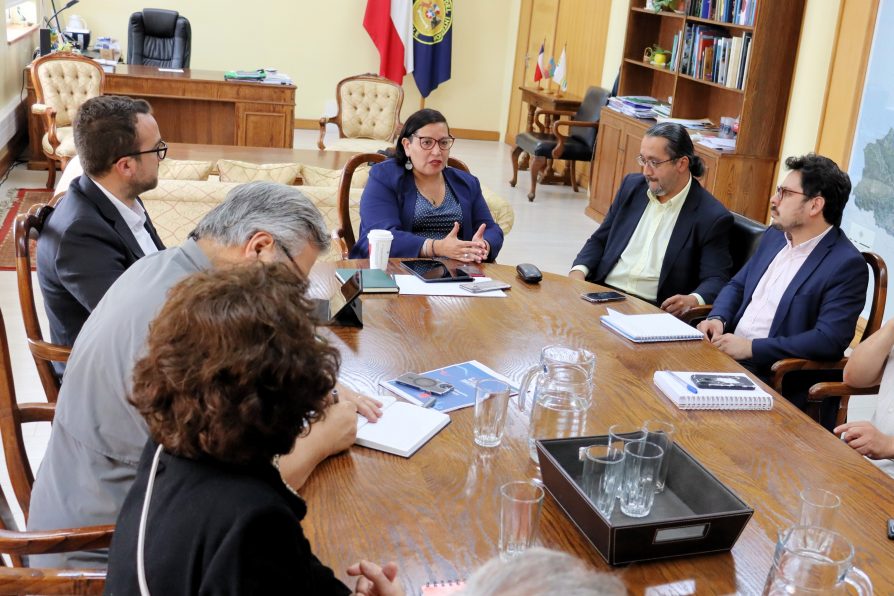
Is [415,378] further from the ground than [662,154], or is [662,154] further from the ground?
[662,154]

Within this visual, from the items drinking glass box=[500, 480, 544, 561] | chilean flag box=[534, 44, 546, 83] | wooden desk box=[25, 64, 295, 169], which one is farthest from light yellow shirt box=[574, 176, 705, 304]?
chilean flag box=[534, 44, 546, 83]

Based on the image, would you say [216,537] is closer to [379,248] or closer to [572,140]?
[379,248]

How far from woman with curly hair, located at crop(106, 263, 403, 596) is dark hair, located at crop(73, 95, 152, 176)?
1567 mm

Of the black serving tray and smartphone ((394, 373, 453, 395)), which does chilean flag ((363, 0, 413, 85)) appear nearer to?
smartphone ((394, 373, 453, 395))

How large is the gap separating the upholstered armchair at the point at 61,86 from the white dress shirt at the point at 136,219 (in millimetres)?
4462

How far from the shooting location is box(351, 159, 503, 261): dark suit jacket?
11.2ft

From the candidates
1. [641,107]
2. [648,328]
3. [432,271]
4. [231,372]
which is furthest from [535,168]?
[231,372]

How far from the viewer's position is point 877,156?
4645mm

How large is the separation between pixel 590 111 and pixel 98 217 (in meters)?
6.32

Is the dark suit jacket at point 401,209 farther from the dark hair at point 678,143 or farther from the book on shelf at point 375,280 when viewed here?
the dark hair at point 678,143

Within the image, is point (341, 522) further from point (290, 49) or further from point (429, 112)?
point (290, 49)

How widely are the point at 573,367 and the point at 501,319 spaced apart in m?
0.66

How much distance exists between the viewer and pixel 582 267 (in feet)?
12.2

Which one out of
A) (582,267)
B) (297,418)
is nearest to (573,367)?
(297,418)
